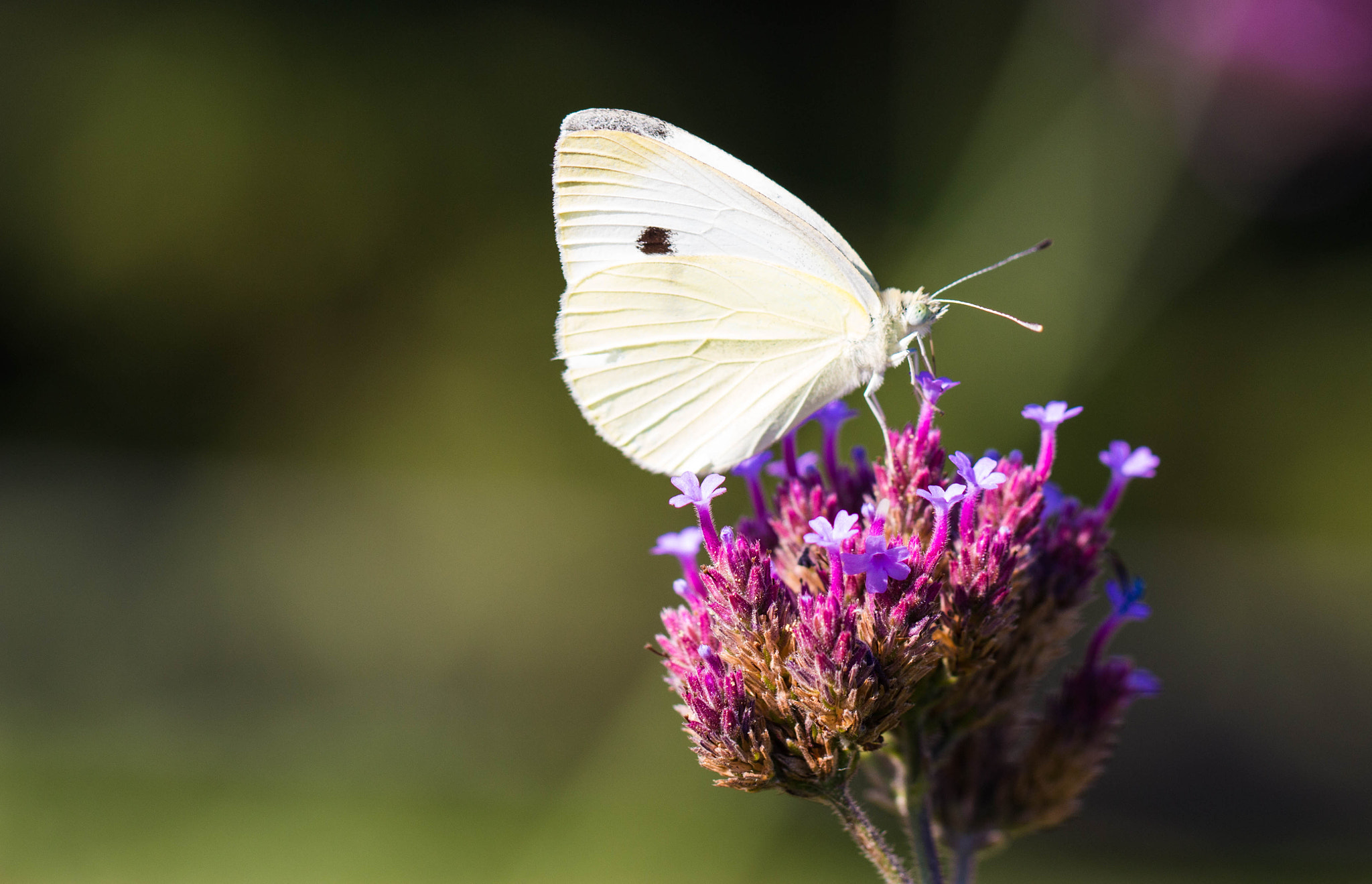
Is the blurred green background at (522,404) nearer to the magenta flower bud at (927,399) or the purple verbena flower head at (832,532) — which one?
the magenta flower bud at (927,399)

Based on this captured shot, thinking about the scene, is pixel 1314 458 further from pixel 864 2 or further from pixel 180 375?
pixel 180 375

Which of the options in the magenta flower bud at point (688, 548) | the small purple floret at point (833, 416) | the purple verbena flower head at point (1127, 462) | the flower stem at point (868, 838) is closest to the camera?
the flower stem at point (868, 838)

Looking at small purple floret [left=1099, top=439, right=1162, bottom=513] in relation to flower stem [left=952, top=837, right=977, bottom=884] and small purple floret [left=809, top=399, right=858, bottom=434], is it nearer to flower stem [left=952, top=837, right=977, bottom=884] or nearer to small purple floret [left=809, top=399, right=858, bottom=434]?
small purple floret [left=809, top=399, right=858, bottom=434]

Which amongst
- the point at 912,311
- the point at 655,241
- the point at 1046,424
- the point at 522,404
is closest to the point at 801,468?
the point at 912,311

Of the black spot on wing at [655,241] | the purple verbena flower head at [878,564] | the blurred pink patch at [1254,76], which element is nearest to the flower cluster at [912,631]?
the purple verbena flower head at [878,564]

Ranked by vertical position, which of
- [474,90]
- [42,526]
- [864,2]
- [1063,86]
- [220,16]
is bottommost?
[1063,86]

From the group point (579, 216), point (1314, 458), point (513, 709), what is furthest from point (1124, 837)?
point (579, 216)

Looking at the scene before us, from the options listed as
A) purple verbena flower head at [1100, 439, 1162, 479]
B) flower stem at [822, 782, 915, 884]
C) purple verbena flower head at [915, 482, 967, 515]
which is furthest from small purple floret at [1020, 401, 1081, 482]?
flower stem at [822, 782, 915, 884]

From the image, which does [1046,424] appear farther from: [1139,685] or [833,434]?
[1139,685]
